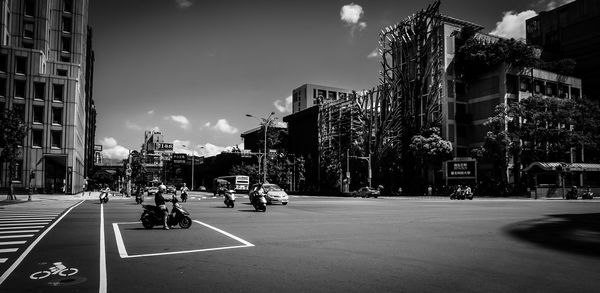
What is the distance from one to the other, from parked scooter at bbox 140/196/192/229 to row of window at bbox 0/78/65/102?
4577 centimetres

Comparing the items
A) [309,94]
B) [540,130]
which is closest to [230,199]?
[540,130]

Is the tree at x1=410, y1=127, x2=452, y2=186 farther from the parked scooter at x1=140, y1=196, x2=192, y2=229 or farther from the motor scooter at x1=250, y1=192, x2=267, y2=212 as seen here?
the parked scooter at x1=140, y1=196, x2=192, y2=229

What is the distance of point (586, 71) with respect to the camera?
7688 centimetres

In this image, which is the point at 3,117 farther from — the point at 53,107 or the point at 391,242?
the point at 391,242

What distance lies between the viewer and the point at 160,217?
14.8 metres

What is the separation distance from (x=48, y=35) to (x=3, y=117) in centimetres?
3122

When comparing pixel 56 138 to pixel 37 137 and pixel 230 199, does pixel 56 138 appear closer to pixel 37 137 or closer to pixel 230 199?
pixel 37 137

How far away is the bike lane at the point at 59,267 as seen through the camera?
650 centimetres

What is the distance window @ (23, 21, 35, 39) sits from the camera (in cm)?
5694

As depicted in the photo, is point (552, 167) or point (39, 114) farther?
point (39, 114)

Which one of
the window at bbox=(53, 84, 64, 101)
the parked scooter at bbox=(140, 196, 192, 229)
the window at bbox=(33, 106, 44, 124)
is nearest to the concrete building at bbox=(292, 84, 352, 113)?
the window at bbox=(53, 84, 64, 101)

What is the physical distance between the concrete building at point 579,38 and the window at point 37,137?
8316 centimetres

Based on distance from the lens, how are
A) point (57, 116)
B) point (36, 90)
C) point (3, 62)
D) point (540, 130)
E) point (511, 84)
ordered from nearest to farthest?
point (3, 62), point (540, 130), point (36, 90), point (57, 116), point (511, 84)

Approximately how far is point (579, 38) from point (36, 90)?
88251 mm
